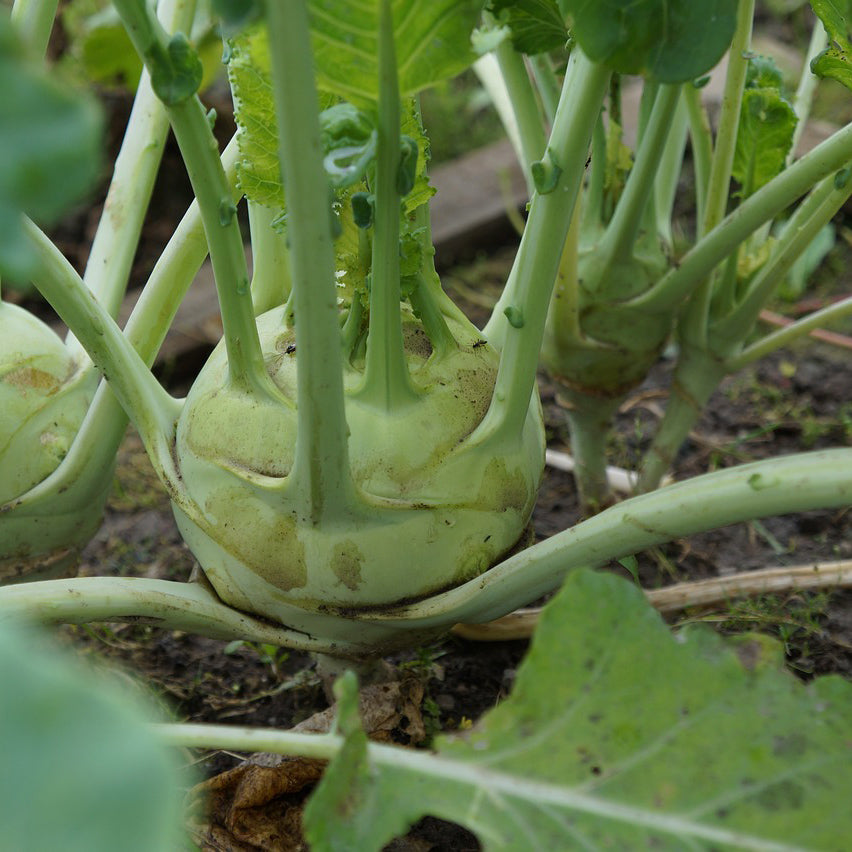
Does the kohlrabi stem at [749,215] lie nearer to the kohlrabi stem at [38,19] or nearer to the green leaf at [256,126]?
the green leaf at [256,126]

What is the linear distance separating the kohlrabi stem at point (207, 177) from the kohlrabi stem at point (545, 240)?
0.22m

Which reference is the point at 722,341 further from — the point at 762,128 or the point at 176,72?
the point at 176,72

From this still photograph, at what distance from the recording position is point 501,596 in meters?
0.95

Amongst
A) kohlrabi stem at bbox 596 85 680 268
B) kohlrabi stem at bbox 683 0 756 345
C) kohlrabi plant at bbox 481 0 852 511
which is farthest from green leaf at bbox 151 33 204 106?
kohlrabi stem at bbox 683 0 756 345

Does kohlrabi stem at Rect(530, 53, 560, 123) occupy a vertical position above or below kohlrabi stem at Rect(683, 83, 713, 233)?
above

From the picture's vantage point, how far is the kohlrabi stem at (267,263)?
111 cm

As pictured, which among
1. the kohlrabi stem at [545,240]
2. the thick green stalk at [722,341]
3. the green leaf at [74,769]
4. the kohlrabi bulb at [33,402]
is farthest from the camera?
the thick green stalk at [722,341]

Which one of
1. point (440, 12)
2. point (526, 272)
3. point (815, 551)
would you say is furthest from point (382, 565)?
point (815, 551)

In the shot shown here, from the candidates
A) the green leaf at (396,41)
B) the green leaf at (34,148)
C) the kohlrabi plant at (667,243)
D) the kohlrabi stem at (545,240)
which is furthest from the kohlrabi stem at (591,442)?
the green leaf at (34,148)

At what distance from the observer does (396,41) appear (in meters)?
0.77

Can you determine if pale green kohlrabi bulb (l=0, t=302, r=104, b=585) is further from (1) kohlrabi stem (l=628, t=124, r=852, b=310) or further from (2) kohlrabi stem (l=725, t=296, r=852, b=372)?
(2) kohlrabi stem (l=725, t=296, r=852, b=372)

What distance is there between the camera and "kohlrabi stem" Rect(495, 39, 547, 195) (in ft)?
3.84

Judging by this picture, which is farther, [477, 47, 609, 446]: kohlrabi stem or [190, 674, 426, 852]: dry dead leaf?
[190, 674, 426, 852]: dry dead leaf

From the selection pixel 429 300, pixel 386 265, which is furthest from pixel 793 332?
pixel 386 265
